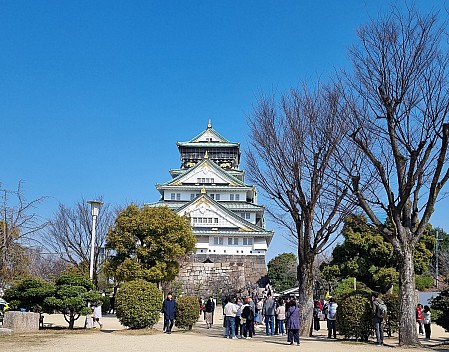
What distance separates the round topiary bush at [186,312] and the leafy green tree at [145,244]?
10.6 metres

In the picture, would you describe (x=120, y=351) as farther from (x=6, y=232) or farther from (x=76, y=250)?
(x=76, y=250)

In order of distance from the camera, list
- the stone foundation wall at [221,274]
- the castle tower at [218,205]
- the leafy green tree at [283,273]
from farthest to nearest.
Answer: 1. the leafy green tree at [283,273]
2. the castle tower at [218,205]
3. the stone foundation wall at [221,274]

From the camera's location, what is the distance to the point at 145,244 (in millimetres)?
31344

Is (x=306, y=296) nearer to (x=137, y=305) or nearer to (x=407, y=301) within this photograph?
(x=407, y=301)

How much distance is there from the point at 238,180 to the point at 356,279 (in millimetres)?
23103

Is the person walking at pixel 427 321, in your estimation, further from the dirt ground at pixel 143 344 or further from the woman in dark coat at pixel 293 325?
the woman in dark coat at pixel 293 325

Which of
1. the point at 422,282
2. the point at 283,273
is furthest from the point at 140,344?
the point at 283,273

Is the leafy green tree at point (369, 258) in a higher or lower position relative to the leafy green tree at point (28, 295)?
higher

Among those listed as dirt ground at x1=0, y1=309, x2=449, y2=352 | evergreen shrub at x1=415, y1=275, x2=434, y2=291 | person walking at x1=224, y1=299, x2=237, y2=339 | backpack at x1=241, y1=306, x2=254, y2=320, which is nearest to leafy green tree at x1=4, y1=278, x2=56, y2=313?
dirt ground at x1=0, y1=309, x2=449, y2=352

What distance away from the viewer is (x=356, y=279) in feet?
115

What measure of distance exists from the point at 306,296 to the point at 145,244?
50.3 feet

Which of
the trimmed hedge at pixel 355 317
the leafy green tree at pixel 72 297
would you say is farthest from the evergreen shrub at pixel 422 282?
the leafy green tree at pixel 72 297

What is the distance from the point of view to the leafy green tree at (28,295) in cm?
1867

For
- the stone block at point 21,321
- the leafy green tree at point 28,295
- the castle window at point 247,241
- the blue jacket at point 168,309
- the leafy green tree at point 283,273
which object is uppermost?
the castle window at point 247,241
